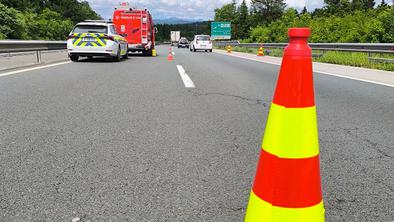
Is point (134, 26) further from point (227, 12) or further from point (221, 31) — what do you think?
point (227, 12)

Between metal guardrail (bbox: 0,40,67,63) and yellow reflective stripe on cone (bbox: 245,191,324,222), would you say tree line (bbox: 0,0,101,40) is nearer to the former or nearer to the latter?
metal guardrail (bbox: 0,40,67,63)

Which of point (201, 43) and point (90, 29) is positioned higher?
point (90, 29)

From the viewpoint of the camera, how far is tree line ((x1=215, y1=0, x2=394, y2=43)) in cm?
2473

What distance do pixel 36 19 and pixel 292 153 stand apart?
65511mm

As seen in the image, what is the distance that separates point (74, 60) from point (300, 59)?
1546 cm

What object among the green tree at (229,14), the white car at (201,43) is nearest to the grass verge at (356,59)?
the white car at (201,43)

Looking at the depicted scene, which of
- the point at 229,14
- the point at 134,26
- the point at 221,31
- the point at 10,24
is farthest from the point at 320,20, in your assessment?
the point at 229,14

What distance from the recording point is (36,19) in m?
59.9

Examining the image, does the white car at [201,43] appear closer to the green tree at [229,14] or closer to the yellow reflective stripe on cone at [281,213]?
the yellow reflective stripe on cone at [281,213]

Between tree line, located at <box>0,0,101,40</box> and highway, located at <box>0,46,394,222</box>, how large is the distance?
1286 inches

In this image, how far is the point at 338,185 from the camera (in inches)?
115

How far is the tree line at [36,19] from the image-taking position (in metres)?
39.0

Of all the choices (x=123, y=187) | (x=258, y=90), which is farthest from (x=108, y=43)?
(x=123, y=187)

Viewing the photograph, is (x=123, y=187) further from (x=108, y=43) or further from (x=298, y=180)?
(x=108, y=43)
